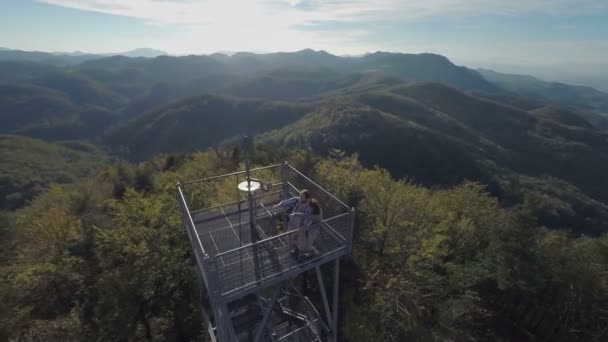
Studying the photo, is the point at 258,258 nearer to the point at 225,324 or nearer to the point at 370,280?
the point at 225,324

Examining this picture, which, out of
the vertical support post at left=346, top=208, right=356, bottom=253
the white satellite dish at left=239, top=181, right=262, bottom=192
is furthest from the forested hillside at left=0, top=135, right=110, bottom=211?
the vertical support post at left=346, top=208, right=356, bottom=253

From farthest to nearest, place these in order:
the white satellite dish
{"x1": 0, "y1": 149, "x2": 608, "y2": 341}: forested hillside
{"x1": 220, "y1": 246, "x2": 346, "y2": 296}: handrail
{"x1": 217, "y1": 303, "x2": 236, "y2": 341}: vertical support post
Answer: {"x1": 0, "y1": 149, "x2": 608, "y2": 341}: forested hillside → the white satellite dish → {"x1": 217, "y1": 303, "x2": 236, "y2": 341}: vertical support post → {"x1": 220, "y1": 246, "x2": 346, "y2": 296}: handrail

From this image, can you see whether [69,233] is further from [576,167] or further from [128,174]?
[576,167]

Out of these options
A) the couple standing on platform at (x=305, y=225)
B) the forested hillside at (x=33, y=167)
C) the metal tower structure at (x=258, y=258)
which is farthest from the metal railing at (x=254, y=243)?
the forested hillside at (x=33, y=167)

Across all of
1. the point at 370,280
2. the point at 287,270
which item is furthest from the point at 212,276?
the point at 370,280

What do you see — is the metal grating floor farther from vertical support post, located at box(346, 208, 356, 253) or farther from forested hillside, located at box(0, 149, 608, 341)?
forested hillside, located at box(0, 149, 608, 341)

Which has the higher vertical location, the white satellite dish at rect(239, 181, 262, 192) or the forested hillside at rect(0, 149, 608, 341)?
the white satellite dish at rect(239, 181, 262, 192)

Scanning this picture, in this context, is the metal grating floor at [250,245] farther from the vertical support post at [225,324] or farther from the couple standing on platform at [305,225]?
the vertical support post at [225,324]

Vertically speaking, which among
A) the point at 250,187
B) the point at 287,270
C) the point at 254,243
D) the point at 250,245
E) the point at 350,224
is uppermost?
the point at 250,187
